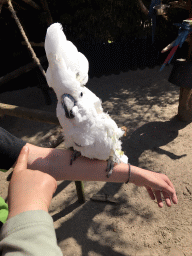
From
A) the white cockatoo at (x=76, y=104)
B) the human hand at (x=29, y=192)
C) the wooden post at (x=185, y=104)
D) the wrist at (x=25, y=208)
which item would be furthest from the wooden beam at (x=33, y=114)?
the wooden post at (x=185, y=104)

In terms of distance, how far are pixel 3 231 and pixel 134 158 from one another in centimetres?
304

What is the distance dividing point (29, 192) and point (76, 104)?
0.58 meters

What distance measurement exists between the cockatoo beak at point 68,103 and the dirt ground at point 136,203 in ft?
6.04

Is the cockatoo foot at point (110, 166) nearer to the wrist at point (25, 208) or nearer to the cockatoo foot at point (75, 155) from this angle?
the cockatoo foot at point (75, 155)

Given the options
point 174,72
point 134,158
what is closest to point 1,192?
point 134,158

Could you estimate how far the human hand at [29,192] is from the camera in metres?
0.70

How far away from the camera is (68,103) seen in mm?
1113

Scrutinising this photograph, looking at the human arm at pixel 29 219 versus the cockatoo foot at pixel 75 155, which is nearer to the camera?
the human arm at pixel 29 219

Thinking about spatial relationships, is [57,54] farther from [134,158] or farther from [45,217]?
[134,158]

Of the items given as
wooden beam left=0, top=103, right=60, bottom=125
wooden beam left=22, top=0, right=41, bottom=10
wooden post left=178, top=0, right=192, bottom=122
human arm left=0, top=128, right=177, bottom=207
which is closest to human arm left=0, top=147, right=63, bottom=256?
human arm left=0, top=128, right=177, bottom=207

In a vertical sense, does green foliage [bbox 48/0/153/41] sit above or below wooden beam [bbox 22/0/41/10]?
below

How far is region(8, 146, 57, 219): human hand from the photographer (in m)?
0.70

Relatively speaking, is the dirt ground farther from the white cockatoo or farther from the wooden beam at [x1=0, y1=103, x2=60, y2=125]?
the white cockatoo

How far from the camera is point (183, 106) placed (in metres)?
4.07
